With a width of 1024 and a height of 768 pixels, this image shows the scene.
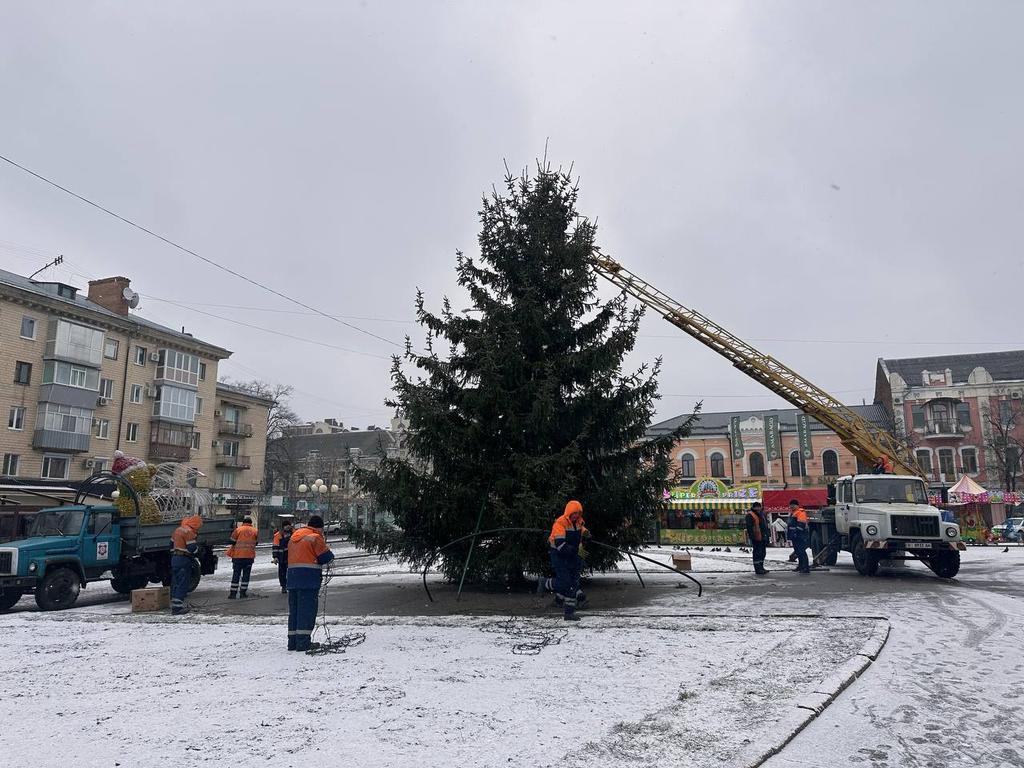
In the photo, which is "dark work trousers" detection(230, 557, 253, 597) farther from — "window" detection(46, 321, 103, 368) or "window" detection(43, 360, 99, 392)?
"window" detection(46, 321, 103, 368)

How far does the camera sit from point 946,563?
15.9 metres

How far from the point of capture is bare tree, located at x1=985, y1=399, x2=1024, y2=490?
156 ft

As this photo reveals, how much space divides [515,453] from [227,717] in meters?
8.36

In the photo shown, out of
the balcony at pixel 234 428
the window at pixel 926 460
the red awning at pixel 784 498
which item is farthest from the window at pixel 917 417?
the balcony at pixel 234 428

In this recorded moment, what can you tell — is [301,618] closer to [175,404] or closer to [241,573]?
[241,573]

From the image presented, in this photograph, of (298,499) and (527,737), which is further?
(298,499)

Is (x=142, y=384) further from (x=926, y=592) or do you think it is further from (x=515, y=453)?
(x=926, y=592)

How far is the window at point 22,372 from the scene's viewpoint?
40.9 m

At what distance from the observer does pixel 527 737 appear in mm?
5211

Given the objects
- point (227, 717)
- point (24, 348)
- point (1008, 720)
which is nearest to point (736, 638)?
point (1008, 720)

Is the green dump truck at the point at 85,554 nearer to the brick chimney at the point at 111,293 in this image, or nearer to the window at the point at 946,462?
the brick chimney at the point at 111,293

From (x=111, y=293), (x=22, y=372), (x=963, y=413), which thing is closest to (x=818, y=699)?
(x=22, y=372)

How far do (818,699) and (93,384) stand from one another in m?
48.9

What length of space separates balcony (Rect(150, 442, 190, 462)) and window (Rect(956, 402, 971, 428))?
5845cm
